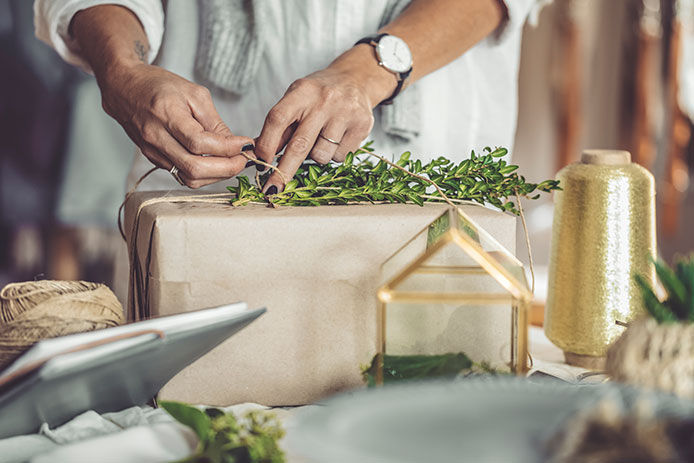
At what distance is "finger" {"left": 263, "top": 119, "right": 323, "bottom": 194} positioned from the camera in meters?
0.83

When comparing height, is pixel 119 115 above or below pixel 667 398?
above

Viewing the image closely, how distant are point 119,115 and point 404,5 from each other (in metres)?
0.53

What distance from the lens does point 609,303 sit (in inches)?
31.9

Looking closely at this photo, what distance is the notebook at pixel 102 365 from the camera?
19.8 inches

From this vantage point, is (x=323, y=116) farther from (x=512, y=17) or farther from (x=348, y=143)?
(x=512, y=17)

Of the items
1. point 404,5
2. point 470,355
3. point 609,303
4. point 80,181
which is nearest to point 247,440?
point 470,355

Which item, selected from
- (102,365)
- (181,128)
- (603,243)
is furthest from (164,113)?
(603,243)

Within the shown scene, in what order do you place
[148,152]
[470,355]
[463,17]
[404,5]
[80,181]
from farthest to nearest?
[80,181] → [404,5] → [463,17] → [148,152] → [470,355]

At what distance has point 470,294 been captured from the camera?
596 millimetres

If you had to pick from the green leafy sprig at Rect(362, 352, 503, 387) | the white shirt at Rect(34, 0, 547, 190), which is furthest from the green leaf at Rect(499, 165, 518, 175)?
the white shirt at Rect(34, 0, 547, 190)

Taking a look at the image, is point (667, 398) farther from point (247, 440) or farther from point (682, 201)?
point (682, 201)

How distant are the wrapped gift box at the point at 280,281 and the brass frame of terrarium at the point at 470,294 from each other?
0.15 m

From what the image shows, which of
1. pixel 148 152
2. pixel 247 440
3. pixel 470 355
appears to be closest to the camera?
pixel 247 440

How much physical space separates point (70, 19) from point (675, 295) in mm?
1016
